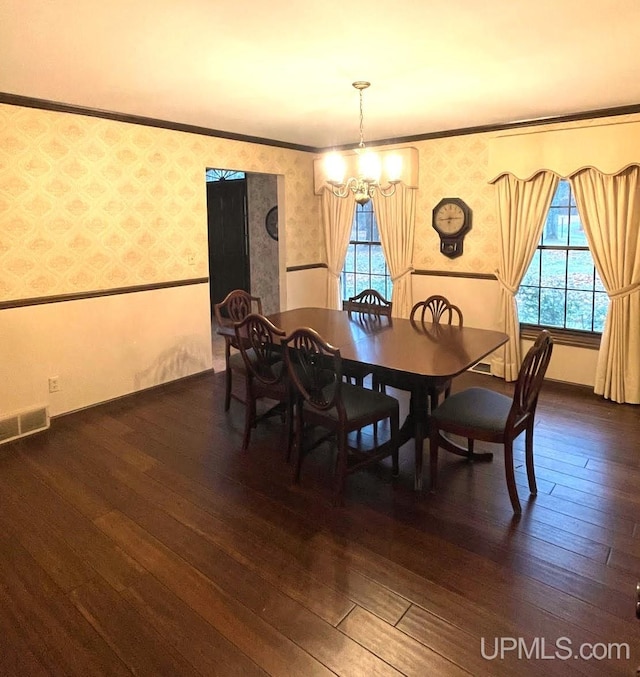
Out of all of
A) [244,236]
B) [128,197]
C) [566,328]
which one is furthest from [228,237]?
[566,328]

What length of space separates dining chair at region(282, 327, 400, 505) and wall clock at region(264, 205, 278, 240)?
165 inches

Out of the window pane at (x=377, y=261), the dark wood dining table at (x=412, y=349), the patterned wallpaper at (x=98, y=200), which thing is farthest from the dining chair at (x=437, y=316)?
the patterned wallpaper at (x=98, y=200)

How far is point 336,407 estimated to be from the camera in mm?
2762

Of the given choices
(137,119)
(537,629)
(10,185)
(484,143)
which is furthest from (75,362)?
(484,143)

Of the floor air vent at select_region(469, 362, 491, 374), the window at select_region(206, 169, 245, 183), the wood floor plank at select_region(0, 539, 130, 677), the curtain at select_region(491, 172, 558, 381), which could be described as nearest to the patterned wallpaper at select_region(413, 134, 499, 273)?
the curtain at select_region(491, 172, 558, 381)

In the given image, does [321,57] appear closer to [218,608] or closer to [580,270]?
[218,608]

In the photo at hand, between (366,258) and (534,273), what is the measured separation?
6.07ft

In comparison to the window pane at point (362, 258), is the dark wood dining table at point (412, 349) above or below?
below

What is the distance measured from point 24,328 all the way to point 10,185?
984 millimetres

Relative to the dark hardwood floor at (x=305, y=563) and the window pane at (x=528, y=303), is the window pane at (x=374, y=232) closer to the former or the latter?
the window pane at (x=528, y=303)

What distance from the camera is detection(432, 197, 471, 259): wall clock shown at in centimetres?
492

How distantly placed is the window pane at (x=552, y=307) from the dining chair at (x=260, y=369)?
266cm

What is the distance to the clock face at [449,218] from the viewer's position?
16.2 feet

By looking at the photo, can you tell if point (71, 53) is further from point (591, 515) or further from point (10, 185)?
point (591, 515)
